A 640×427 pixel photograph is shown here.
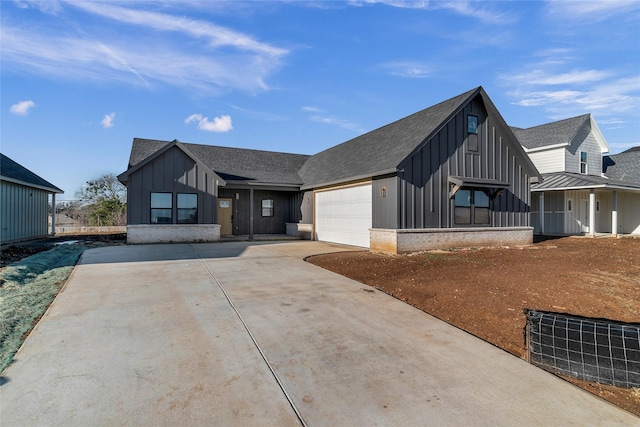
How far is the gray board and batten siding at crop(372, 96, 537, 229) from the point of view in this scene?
1149 cm

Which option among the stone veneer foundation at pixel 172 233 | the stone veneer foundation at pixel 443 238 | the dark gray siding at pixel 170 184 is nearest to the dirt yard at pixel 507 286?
the stone veneer foundation at pixel 443 238

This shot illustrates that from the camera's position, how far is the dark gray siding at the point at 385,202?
11.3 m

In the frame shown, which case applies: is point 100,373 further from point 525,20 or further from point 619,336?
point 525,20

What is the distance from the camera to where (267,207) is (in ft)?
62.9

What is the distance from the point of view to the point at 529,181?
574 inches

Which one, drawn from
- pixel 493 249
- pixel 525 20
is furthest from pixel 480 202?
pixel 525 20

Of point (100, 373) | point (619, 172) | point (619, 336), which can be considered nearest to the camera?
point (100, 373)

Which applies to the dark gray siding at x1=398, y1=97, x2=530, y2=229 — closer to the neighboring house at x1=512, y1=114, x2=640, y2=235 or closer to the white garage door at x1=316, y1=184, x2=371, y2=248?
the white garage door at x1=316, y1=184, x2=371, y2=248

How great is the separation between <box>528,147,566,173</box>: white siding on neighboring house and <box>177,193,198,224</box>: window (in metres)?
20.9

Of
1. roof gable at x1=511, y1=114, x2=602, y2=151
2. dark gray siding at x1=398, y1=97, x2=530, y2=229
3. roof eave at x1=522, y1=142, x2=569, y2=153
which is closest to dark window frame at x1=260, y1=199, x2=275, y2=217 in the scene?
dark gray siding at x1=398, y1=97, x2=530, y2=229

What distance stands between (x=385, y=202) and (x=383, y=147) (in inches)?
129

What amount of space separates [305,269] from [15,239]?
14.5m

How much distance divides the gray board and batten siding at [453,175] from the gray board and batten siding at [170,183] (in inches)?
315

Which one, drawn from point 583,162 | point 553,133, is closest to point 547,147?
point 553,133
